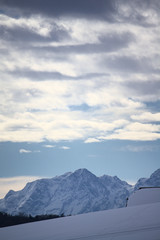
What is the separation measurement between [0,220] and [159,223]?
162 m

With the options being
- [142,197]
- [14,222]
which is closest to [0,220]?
[14,222]

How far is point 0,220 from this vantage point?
158750mm

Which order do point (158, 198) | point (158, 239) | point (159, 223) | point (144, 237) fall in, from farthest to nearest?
point (158, 198), point (159, 223), point (144, 237), point (158, 239)

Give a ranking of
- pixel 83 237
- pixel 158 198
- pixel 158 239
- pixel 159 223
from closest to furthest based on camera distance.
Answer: pixel 158 239
pixel 159 223
pixel 83 237
pixel 158 198

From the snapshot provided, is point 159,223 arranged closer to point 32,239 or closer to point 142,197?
point 32,239

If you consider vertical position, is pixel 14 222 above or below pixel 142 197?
below

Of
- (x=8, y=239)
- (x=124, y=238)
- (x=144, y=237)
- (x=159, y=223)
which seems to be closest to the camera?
(x=144, y=237)

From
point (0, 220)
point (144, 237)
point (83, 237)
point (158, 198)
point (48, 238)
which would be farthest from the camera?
point (0, 220)

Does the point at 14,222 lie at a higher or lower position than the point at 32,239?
lower

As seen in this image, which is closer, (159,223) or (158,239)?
(158,239)

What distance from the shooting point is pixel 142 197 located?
40781 millimetres

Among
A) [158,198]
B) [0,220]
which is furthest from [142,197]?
[0,220]

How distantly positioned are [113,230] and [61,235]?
3.09m

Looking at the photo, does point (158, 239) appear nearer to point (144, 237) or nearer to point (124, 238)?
point (144, 237)
